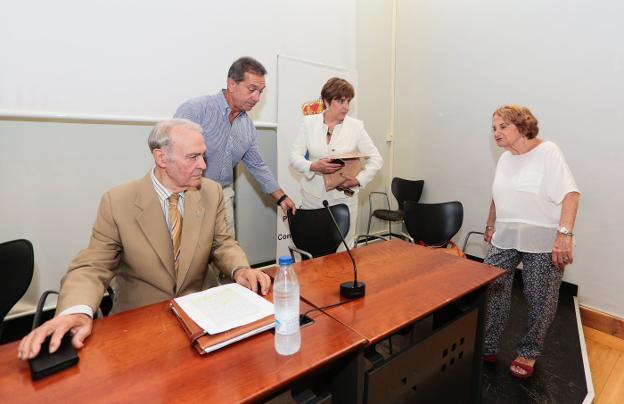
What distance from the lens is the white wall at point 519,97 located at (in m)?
2.89

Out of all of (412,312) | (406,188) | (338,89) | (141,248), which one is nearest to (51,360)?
(141,248)

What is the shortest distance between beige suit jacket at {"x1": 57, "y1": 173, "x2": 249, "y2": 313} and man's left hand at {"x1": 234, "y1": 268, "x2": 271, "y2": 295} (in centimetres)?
12

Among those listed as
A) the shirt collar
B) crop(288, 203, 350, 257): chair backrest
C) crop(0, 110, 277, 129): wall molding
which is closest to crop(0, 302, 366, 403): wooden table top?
the shirt collar

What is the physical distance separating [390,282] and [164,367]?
0.98m

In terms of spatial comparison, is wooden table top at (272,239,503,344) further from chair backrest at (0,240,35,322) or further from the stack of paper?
chair backrest at (0,240,35,322)

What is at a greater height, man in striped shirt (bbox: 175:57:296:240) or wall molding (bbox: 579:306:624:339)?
man in striped shirt (bbox: 175:57:296:240)

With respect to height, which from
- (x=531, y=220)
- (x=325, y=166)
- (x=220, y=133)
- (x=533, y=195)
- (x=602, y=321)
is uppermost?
(x=220, y=133)

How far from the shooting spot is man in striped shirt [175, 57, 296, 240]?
92.7 inches

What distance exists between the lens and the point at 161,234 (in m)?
1.52

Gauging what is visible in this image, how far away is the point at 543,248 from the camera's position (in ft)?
6.84

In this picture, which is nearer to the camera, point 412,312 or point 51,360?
point 51,360

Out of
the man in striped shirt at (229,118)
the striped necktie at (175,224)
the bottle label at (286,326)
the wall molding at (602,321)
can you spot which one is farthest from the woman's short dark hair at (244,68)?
the wall molding at (602,321)

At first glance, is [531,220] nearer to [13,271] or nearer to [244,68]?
[244,68]

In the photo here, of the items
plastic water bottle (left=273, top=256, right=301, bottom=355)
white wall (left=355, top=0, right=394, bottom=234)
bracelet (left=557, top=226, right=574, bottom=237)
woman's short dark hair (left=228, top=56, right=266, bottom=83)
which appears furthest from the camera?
white wall (left=355, top=0, right=394, bottom=234)
